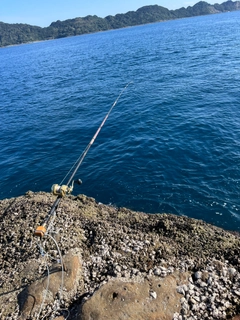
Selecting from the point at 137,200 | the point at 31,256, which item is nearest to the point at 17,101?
the point at 137,200

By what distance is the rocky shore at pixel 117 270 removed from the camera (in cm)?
862

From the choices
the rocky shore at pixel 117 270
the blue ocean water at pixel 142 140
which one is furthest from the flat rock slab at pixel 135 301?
the blue ocean water at pixel 142 140

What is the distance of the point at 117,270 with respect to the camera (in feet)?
32.3

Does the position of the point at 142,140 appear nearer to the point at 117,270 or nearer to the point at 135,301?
the point at 117,270

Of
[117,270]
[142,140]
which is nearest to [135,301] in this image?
[117,270]

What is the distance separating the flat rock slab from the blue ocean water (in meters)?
6.51

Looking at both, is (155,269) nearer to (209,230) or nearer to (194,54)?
(209,230)

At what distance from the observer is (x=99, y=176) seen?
19312 mm

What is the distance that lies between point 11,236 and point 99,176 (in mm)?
8516

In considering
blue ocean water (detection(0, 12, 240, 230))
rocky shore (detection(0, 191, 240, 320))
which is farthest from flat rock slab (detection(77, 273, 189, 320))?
blue ocean water (detection(0, 12, 240, 230))

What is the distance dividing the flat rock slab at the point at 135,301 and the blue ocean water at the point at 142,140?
6.51 metres

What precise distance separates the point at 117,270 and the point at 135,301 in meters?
1.43

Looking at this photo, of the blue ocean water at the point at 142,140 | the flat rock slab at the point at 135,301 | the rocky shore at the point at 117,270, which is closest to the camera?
the flat rock slab at the point at 135,301

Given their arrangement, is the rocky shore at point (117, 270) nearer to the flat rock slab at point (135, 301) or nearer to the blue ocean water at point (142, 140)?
the flat rock slab at point (135, 301)
